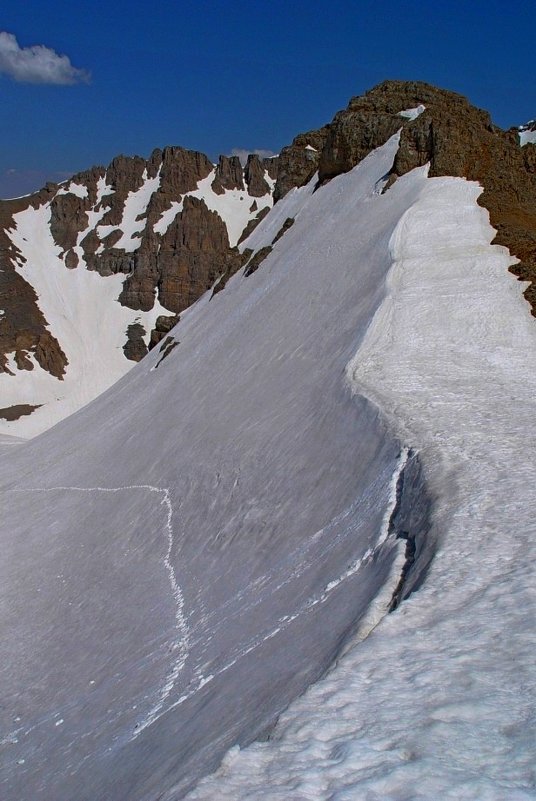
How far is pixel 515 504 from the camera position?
25.7 ft

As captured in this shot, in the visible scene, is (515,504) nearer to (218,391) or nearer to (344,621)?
(344,621)

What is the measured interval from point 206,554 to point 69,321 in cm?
13862

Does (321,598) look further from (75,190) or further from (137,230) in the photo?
(75,190)

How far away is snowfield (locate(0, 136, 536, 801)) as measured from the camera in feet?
15.0

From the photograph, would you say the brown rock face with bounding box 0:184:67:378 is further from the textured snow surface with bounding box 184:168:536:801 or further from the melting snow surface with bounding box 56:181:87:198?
the textured snow surface with bounding box 184:168:536:801

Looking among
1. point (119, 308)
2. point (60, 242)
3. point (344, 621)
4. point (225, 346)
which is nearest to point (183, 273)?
point (119, 308)

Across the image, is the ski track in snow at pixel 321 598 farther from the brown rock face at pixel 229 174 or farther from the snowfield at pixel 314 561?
the brown rock face at pixel 229 174

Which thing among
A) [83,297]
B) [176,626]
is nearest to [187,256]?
[83,297]

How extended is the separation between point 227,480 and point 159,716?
321 inches

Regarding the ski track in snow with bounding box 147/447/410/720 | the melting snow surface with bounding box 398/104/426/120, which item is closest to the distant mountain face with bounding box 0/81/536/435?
the melting snow surface with bounding box 398/104/426/120

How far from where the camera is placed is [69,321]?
476 feet

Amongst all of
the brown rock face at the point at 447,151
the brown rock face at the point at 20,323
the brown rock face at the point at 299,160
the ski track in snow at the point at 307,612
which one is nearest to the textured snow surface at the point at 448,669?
the ski track in snow at the point at 307,612

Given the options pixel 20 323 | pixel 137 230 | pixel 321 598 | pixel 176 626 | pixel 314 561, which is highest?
pixel 137 230

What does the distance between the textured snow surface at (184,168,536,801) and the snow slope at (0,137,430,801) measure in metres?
0.65
